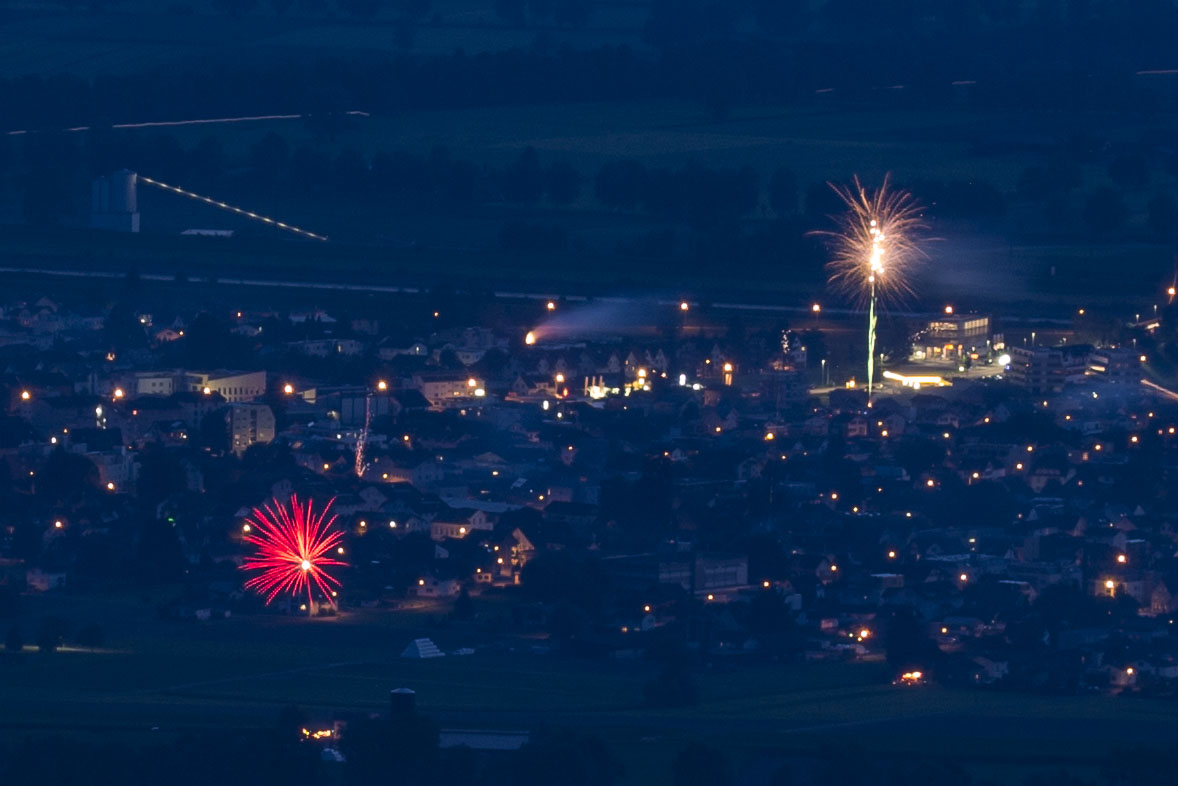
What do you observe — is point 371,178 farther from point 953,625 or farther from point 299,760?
point 299,760

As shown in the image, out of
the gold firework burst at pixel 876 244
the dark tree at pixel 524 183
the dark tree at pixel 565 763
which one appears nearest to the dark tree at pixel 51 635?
the dark tree at pixel 565 763

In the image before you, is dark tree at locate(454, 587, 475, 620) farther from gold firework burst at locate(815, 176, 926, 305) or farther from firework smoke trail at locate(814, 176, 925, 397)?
gold firework burst at locate(815, 176, 926, 305)

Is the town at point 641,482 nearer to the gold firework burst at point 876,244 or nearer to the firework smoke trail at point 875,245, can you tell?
the firework smoke trail at point 875,245

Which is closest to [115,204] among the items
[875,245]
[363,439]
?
[875,245]

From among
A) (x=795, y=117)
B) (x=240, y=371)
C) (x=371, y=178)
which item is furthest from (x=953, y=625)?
(x=795, y=117)

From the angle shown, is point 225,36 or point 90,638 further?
point 225,36

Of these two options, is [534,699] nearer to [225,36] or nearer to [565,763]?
[565,763]

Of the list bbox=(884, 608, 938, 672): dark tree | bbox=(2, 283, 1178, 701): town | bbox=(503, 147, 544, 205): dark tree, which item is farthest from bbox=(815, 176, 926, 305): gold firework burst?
bbox=(884, 608, 938, 672): dark tree
